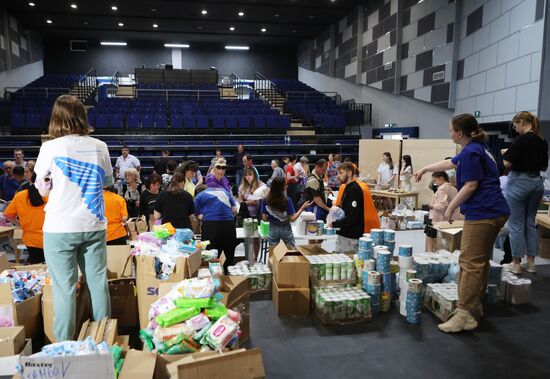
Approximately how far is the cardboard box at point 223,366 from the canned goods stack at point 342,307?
1402 mm

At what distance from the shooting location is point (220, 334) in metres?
2.04

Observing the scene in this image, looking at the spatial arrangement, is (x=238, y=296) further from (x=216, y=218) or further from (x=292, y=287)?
(x=216, y=218)

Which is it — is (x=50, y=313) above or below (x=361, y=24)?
below

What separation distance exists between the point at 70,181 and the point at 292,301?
2.03 m

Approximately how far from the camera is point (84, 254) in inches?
90.7

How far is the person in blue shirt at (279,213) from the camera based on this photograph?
13.7 ft

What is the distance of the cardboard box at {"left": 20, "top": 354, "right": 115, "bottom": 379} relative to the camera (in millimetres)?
1685

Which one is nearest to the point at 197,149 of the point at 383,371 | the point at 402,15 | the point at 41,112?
the point at 41,112

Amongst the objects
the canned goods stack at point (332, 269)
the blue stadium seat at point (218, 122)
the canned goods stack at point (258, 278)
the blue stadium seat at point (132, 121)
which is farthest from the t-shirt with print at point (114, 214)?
the blue stadium seat at point (218, 122)

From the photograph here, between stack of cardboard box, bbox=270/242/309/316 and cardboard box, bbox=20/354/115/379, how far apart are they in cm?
185

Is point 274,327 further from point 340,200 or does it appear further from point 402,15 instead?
point 402,15

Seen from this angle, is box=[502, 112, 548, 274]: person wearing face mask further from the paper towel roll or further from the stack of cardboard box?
the stack of cardboard box

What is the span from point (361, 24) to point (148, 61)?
1189cm

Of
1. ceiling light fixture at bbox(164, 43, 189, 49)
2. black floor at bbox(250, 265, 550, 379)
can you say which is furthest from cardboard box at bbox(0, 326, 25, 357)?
ceiling light fixture at bbox(164, 43, 189, 49)
